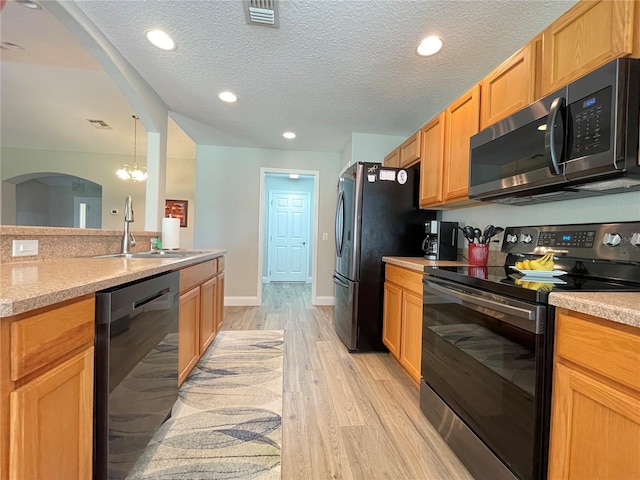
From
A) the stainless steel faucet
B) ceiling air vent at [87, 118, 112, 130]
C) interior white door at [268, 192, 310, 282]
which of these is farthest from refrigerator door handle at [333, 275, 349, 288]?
ceiling air vent at [87, 118, 112, 130]

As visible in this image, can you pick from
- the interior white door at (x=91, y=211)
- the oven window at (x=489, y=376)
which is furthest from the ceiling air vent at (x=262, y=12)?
the interior white door at (x=91, y=211)

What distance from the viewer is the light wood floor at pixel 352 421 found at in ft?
4.42

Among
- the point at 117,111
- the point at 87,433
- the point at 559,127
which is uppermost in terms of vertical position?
the point at 117,111

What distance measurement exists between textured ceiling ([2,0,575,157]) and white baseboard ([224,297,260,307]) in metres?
2.48

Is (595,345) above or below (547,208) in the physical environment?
below

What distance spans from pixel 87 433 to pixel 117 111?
152 inches

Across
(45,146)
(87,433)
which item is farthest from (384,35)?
(45,146)

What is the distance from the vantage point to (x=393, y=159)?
3266mm

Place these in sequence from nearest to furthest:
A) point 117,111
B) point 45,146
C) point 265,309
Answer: point 117,111 → point 265,309 → point 45,146

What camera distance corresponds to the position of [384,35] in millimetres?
1835

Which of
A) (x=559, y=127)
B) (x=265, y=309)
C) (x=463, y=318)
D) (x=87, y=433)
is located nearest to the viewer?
(x=87, y=433)

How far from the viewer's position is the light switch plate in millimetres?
1407

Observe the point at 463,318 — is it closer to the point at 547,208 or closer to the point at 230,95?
the point at 547,208

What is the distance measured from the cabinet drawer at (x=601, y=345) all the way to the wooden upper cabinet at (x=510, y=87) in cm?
114
